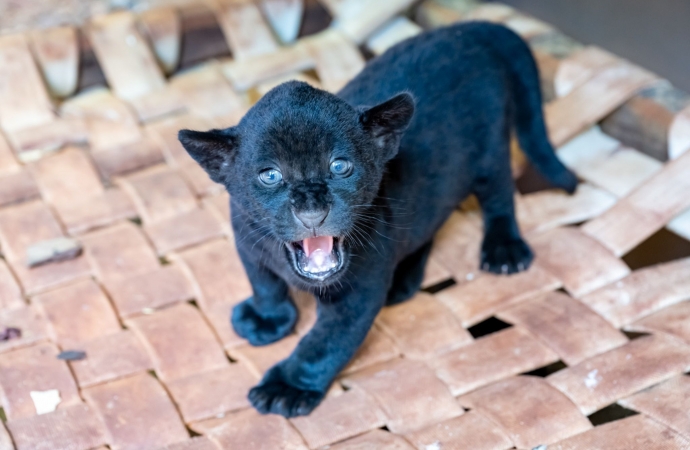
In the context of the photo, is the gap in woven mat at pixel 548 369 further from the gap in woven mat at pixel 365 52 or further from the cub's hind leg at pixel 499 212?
the gap in woven mat at pixel 365 52

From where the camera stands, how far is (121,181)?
7.70 ft

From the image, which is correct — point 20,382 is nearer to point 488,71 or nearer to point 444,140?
point 444,140

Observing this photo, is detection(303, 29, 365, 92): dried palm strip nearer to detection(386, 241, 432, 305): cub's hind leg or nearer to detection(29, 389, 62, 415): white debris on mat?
detection(386, 241, 432, 305): cub's hind leg

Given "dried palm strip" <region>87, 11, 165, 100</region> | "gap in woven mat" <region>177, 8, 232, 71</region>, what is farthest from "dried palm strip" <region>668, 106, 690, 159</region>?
"dried palm strip" <region>87, 11, 165, 100</region>

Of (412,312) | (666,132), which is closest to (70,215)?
(412,312)

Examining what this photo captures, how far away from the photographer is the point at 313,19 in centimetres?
293

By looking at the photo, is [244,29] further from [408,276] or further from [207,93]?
[408,276]

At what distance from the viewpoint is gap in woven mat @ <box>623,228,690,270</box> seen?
2.53 meters

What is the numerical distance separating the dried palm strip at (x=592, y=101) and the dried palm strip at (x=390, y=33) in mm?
605

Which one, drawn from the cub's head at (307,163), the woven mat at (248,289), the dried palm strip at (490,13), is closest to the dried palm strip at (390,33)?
the woven mat at (248,289)

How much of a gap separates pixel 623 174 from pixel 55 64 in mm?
1758

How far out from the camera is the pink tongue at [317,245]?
1.55 m

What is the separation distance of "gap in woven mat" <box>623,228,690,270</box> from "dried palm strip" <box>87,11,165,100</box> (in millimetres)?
1610

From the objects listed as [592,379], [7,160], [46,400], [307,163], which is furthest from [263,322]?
[7,160]
